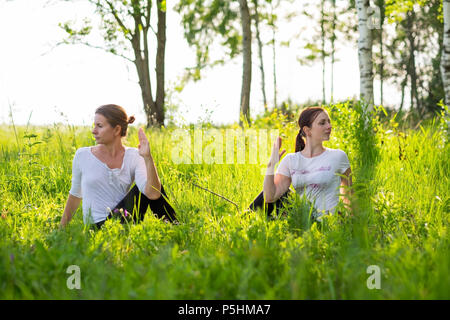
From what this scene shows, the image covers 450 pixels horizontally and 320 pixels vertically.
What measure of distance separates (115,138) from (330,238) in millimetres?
2595

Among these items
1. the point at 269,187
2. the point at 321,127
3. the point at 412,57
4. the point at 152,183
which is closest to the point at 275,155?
the point at 269,187

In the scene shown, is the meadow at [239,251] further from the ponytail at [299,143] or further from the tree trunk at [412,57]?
the tree trunk at [412,57]

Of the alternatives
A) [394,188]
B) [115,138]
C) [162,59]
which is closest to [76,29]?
[162,59]

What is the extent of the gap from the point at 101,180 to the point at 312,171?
225 centimetres

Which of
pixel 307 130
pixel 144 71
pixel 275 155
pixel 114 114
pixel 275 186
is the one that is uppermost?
pixel 144 71

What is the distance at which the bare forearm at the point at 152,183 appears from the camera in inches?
162

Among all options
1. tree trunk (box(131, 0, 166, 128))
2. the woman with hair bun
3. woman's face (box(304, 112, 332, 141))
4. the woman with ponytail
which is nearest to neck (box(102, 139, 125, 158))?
the woman with hair bun

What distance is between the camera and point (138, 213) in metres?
4.32

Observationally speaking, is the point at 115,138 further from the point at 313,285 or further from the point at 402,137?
the point at 402,137

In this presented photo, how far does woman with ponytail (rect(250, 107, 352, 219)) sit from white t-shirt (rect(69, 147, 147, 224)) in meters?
1.35

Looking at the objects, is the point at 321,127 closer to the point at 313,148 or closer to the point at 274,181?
the point at 313,148

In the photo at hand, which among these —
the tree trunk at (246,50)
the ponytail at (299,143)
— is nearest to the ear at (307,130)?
the ponytail at (299,143)

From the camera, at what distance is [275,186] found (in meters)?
4.41

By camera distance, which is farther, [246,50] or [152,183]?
[246,50]
